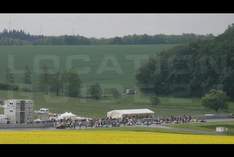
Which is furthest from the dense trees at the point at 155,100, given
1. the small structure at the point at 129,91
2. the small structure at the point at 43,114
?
the small structure at the point at 43,114

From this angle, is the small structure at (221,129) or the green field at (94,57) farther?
the green field at (94,57)

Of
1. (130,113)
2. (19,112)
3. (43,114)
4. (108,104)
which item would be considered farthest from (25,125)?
(108,104)

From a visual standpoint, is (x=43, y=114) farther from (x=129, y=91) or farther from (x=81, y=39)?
(x=129, y=91)

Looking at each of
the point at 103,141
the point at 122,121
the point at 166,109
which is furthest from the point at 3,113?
the point at 103,141

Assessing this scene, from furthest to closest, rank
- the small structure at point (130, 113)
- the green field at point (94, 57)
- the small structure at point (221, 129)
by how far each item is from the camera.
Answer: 1. the green field at point (94, 57)
2. the small structure at point (130, 113)
3. the small structure at point (221, 129)

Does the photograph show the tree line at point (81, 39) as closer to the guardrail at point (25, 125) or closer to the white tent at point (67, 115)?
the white tent at point (67, 115)
